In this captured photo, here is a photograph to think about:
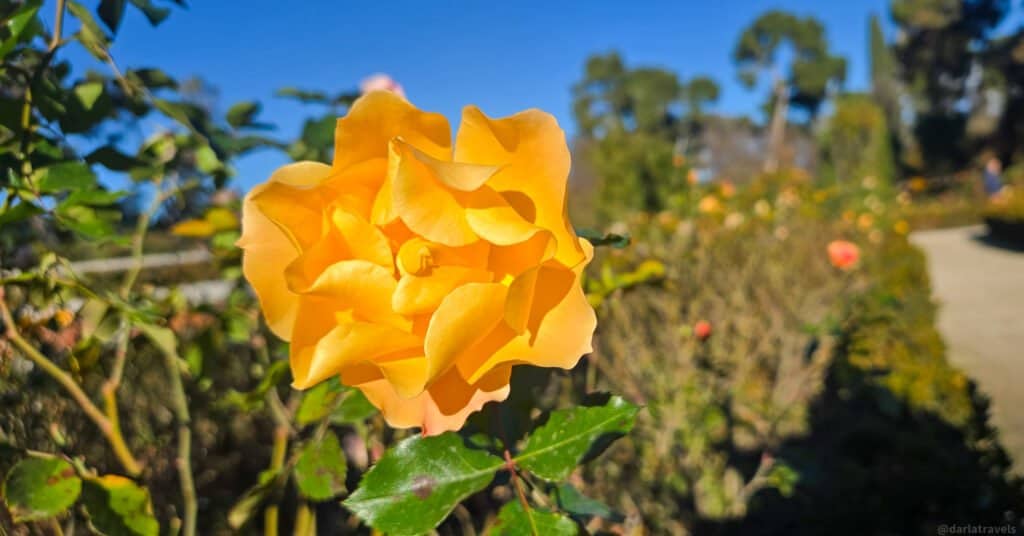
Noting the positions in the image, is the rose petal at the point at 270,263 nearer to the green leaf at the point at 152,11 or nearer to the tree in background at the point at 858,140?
the green leaf at the point at 152,11

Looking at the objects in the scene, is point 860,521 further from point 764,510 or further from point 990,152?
point 990,152

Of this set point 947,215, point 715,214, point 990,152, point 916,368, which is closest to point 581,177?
point 947,215

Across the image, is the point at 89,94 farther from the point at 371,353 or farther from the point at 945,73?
the point at 945,73

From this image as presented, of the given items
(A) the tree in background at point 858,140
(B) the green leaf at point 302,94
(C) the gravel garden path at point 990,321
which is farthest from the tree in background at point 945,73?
(B) the green leaf at point 302,94

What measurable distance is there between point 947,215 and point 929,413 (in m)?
16.8

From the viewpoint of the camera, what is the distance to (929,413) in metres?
2.54

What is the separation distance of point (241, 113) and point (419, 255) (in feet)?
2.25

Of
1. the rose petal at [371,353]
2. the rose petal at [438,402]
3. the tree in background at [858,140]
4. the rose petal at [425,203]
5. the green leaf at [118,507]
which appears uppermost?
the tree in background at [858,140]

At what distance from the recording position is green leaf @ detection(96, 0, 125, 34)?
73 centimetres

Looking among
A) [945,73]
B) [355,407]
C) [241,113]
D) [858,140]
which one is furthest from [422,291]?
[945,73]

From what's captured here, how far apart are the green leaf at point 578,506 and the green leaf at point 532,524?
0.10 metres

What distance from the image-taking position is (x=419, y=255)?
0.49 meters

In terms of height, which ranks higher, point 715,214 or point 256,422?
point 715,214

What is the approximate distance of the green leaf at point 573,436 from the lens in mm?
499
